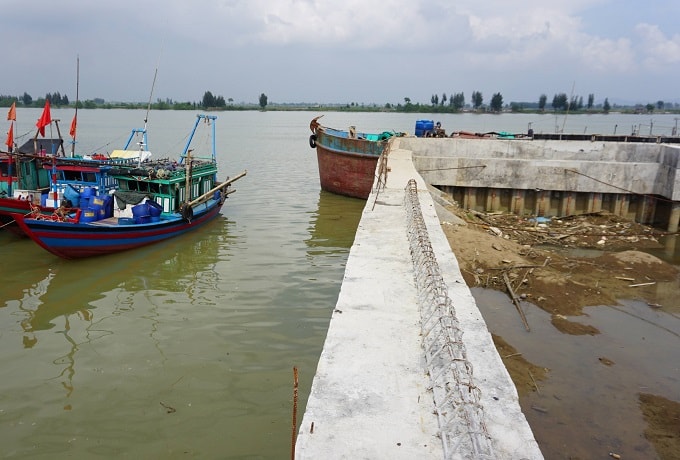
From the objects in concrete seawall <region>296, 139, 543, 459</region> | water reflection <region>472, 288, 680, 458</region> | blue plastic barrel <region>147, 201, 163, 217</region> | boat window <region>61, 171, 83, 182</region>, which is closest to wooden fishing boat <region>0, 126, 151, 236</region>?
boat window <region>61, 171, 83, 182</region>

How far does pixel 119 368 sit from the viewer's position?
804 cm

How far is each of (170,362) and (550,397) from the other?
5.65 meters

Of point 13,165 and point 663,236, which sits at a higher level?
point 13,165

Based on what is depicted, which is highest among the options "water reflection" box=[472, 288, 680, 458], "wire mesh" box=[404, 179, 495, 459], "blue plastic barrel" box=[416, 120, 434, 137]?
"blue plastic barrel" box=[416, 120, 434, 137]

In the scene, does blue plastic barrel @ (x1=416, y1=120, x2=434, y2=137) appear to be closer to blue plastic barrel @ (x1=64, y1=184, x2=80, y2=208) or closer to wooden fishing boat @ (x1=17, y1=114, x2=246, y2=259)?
wooden fishing boat @ (x1=17, y1=114, x2=246, y2=259)

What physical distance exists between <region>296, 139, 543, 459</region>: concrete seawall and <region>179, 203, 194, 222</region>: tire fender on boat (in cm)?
1016

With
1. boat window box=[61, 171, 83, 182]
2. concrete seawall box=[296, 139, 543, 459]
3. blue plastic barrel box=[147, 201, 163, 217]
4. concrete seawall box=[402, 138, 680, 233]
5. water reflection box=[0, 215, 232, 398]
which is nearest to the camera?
concrete seawall box=[296, 139, 543, 459]

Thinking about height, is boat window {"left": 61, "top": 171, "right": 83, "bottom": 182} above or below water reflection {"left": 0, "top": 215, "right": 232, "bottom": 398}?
above

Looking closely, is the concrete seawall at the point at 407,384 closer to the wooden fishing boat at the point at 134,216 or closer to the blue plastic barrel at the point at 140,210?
the wooden fishing boat at the point at 134,216

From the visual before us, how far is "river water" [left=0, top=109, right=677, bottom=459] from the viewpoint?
6387 millimetres

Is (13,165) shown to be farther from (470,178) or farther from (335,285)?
(470,178)

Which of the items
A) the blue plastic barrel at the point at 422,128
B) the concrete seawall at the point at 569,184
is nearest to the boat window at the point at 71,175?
the concrete seawall at the point at 569,184

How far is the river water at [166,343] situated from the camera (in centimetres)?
639

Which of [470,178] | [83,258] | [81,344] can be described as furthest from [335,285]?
[470,178]
